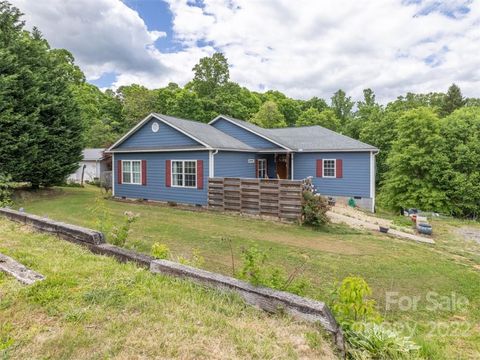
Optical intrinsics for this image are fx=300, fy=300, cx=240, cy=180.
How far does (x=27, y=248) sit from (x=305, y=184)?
8.57 meters

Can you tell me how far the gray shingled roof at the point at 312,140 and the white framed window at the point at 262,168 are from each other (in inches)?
57.7

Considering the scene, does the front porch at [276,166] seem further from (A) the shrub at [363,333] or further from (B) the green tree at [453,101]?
(B) the green tree at [453,101]

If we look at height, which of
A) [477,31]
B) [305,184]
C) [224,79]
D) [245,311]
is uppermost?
[224,79]

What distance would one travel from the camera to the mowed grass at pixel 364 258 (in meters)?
4.11

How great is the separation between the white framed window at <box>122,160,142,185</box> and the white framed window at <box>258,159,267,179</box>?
650 cm

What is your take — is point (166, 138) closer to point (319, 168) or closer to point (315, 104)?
point (319, 168)

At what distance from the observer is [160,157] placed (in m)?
14.8

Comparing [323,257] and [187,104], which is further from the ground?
[187,104]

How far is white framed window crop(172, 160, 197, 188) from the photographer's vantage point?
45.3 ft

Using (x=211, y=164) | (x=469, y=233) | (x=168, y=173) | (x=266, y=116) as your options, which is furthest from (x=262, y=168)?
(x=266, y=116)

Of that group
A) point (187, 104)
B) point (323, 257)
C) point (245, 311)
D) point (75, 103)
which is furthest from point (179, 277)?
point (187, 104)

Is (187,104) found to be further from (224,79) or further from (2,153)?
(2,153)

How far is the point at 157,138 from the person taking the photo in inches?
586

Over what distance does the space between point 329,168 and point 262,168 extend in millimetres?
3810
